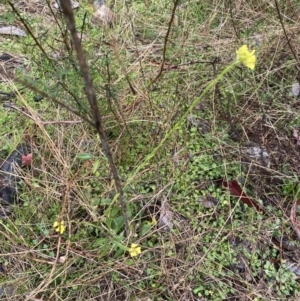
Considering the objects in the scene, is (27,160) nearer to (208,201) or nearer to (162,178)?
(162,178)

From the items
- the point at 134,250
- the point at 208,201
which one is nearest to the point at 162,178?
the point at 208,201

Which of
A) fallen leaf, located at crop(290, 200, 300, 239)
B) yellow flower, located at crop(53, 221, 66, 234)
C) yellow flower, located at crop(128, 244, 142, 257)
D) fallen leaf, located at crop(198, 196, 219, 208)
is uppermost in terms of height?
yellow flower, located at crop(53, 221, 66, 234)

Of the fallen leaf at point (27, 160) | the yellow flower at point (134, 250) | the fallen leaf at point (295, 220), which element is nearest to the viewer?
the yellow flower at point (134, 250)

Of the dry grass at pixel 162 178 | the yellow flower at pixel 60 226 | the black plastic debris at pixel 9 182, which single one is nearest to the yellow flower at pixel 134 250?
the dry grass at pixel 162 178

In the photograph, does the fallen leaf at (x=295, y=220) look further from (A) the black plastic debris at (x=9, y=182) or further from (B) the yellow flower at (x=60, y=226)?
(A) the black plastic debris at (x=9, y=182)

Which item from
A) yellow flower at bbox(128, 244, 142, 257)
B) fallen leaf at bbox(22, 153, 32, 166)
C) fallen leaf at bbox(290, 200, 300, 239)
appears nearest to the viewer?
yellow flower at bbox(128, 244, 142, 257)

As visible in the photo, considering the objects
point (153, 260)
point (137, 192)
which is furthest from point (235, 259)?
point (137, 192)

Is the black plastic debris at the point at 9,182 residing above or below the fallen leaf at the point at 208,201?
above

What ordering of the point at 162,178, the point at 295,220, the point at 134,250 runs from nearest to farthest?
1. the point at 134,250
2. the point at 295,220
3. the point at 162,178

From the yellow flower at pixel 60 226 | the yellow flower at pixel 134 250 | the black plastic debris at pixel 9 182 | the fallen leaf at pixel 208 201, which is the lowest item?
the fallen leaf at pixel 208 201

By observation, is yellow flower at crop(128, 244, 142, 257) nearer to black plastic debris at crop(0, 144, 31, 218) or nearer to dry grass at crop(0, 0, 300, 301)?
dry grass at crop(0, 0, 300, 301)

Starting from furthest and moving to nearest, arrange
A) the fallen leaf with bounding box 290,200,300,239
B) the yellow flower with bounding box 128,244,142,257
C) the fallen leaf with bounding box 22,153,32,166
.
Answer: the fallen leaf with bounding box 22,153,32,166 < the fallen leaf with bounding box 290,200,300,239 < the yellow flower with bounding box 128,244,142,257

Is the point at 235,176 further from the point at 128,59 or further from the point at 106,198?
the point at 128,59

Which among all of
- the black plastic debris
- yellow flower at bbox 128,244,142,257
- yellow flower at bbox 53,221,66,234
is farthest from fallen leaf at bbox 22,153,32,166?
yellow flower at bbox 128,244,142,257
